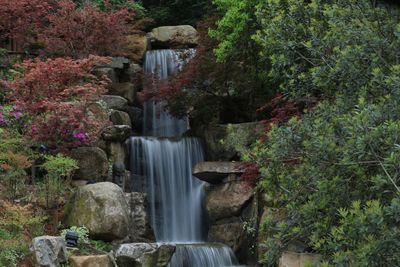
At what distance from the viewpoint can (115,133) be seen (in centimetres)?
1239

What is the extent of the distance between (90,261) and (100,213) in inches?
60.8

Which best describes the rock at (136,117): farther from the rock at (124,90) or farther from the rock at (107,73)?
the rock at (107,73)

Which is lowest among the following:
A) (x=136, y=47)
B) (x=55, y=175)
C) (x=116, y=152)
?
(x=55, y=175)

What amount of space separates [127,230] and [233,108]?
19.1ft

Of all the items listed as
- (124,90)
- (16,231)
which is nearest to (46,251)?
(16,231)

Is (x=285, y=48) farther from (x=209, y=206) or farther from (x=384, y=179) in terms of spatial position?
(x=209, y=206)

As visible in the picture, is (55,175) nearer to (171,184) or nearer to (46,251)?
(46,251)

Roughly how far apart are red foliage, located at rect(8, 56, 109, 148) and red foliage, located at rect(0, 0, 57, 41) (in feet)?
12.4

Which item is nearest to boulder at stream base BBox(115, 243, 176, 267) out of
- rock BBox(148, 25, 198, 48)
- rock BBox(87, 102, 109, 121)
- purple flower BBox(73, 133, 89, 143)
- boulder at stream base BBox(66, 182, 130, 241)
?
boulder at stream base BBox(66, 182, 130, 241)

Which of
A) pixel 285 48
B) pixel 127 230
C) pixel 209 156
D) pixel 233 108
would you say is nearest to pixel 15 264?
pixel 127 230

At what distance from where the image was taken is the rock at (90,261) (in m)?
8.03

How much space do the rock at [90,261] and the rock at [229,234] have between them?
430 centimetres

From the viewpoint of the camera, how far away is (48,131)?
10633 millimetres

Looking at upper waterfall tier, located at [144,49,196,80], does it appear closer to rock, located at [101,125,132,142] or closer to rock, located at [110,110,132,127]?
rock, located at [110,110,132,127]
